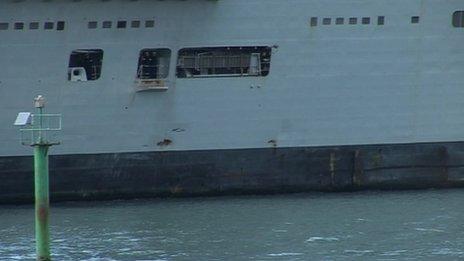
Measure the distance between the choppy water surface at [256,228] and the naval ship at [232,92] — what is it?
609mm

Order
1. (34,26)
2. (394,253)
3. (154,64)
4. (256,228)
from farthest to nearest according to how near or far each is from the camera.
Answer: (154,64), (34,26), (256,228), (394,253)

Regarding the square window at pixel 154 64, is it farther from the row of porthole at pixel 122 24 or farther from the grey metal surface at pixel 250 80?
the row of porthole at pixel 122 24

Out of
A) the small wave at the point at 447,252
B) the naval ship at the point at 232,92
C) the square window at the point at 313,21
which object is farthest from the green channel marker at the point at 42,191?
the square window at the point at 313,21

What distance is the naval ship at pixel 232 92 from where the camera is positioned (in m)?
24.7

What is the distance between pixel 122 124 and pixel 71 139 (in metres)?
1.07

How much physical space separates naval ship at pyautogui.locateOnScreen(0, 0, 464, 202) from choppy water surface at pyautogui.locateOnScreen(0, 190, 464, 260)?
2.00ft

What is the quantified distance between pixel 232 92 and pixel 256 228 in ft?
14.1

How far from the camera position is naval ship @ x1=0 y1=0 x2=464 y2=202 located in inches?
971

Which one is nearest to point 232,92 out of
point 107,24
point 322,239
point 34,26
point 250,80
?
point 250,80

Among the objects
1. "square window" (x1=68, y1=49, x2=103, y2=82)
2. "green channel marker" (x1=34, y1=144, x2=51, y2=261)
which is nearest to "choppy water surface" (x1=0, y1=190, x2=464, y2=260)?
"square window" (x1=68, y1=49, x2=103, y2=82)

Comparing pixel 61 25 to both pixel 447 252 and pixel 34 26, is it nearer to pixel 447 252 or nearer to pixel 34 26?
pixel 34 26

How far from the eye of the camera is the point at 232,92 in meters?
25.0

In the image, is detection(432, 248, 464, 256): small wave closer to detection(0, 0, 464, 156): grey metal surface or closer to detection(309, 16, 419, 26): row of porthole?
detection(0, 0, 464, 156): grey metal surface

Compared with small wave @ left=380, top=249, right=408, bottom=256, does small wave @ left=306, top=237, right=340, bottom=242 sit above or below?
above
